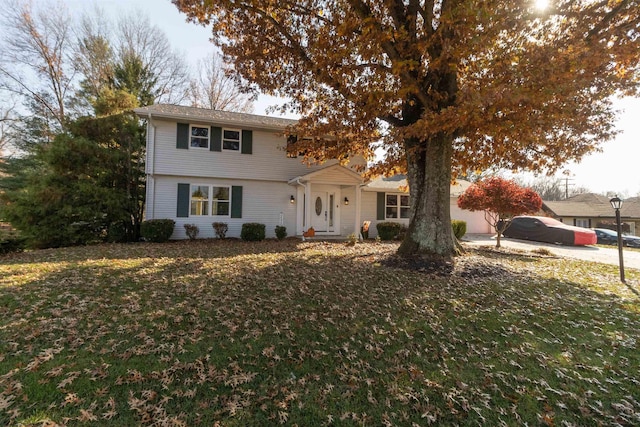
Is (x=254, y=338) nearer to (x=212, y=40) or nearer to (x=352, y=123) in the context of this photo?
(x=352, y=123)

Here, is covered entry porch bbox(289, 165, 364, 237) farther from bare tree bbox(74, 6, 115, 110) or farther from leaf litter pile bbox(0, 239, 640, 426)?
bare tree bbox(74, 6, 115, 110)

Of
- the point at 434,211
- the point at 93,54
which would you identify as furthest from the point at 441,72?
the point at 93,54

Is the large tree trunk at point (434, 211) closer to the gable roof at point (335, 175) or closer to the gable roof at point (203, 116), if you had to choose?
the gable roof at point (335, 175)

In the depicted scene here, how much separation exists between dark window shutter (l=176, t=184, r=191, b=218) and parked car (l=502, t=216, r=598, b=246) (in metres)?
Answer: 15.8

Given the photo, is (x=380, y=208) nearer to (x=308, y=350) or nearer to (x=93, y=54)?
(x=308, y=350)

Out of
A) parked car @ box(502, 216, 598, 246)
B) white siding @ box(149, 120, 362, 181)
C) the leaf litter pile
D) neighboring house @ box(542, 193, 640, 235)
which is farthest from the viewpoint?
neighboring house @ box(542, 193, 640, 235)

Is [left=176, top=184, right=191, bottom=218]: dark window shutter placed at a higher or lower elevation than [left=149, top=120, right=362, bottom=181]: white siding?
lower

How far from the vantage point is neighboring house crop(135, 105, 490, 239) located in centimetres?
1235

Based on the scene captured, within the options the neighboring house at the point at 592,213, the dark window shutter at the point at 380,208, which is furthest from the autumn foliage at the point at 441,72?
the neighboring house at the point at 592,213

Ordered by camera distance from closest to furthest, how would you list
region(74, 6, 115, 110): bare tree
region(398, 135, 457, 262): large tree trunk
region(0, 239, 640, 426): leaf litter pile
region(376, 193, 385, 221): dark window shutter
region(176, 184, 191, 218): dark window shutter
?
1. region(0, 239, 640, 426): leaf litter pile
2. region(398, 135, 457, 262): large tree trunk
3. region(176, 184, 191, 218): dark window shutter
4. region(376, 193, 385, 221): dark window shutter
5. region(74, 6, 115, 110): bare tree

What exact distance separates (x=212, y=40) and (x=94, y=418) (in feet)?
34.6

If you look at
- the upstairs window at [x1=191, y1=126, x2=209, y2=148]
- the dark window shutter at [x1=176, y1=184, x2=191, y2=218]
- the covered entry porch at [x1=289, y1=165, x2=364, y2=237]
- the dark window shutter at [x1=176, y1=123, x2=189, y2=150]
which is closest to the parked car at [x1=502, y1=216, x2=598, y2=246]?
the covered entry porch at [x1=289, y1=165, x2=364, y2=237]

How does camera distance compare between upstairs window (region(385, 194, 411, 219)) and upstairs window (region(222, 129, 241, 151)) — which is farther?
upstairs window (region(385, 194, 411, 219))

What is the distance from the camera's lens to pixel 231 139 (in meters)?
13.3
